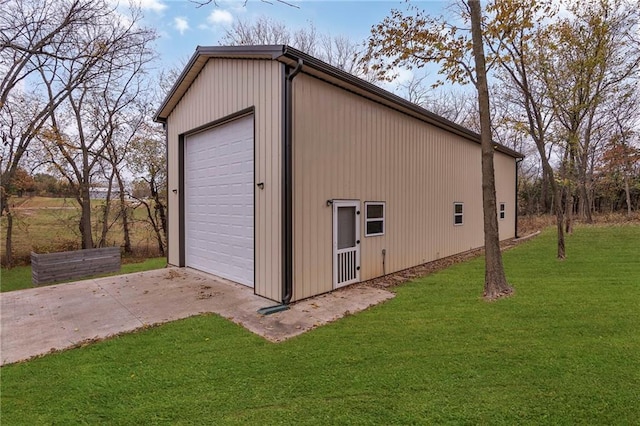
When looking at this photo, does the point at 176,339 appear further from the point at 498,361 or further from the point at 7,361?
the point at 498,361

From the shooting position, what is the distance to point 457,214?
33.3 feet

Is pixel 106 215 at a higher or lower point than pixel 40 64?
lower

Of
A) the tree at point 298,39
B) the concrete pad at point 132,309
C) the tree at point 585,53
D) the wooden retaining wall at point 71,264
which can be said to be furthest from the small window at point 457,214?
the wooden retaining wall at point 71,264

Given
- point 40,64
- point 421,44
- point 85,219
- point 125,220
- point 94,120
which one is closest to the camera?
point 421,44

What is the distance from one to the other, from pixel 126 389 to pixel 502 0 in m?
9.05

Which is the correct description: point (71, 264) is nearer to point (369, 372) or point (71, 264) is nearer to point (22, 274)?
point (22, 274)

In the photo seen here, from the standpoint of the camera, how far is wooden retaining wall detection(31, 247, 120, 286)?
23.7 ft

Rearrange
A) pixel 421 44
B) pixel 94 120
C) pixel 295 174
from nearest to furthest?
pixel 295 174, pixel 421 44, pixel 94 120

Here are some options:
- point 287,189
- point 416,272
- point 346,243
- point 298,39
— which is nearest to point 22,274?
point 287,189

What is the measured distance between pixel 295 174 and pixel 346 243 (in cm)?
178

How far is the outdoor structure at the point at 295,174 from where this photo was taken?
16.9 ft

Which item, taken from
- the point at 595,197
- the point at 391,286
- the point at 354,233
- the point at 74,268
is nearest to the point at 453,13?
the point at 354,233

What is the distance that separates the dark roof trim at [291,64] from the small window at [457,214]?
242 centimetres

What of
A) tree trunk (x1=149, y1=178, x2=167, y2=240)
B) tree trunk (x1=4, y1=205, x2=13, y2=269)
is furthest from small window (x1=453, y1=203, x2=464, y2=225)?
tree trunk (x1=4, y1=205, x2=13, y2=269)
